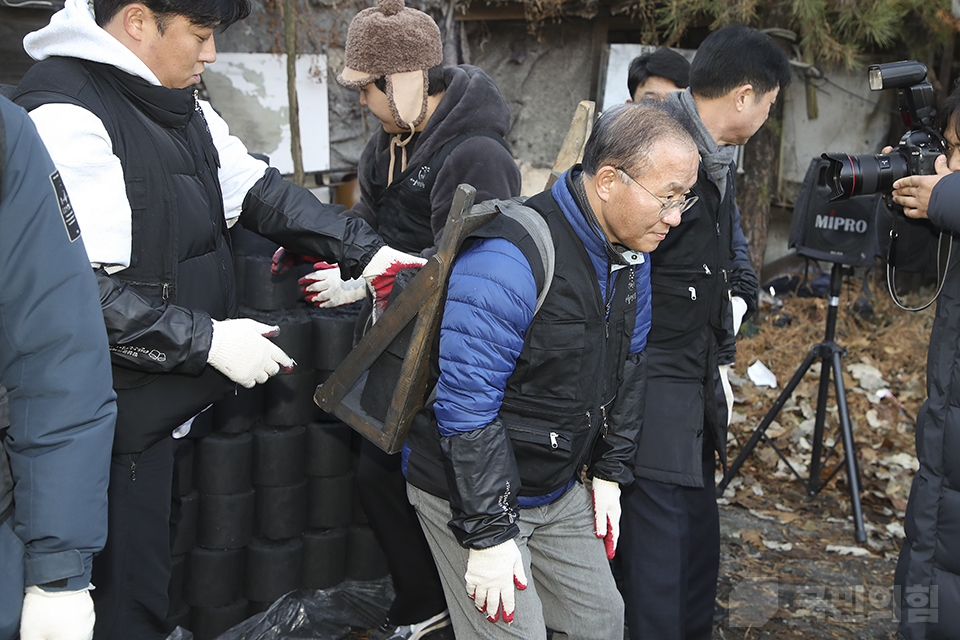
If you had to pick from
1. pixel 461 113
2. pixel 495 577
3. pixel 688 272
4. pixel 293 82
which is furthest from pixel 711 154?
pixel 293 82

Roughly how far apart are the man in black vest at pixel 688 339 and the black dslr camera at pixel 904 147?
0.37 metres

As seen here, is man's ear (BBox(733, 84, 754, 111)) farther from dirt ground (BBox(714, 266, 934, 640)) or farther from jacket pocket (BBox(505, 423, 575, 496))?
dirt ground (BBox(714, 266, 934, 640))

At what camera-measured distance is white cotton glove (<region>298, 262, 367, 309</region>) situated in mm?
3178

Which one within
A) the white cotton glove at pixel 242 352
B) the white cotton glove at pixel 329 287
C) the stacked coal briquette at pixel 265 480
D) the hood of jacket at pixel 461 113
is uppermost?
the hood of jacket at pixel 461 113

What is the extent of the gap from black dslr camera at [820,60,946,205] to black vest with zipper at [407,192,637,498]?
1243 mm

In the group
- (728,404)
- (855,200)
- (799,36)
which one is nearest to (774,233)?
(799,36)

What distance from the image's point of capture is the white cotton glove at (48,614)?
159 cm

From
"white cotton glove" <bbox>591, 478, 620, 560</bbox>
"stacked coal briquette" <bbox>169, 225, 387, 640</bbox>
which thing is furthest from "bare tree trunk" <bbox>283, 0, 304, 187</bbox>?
"white cotton glove" <bbox>591, 478, 620, 560</bbox>

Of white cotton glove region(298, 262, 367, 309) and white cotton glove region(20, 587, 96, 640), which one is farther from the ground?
white cotton glove region(298, 262, 367, 309)

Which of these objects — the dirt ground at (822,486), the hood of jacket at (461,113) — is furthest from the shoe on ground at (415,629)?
the hood of jacket at (461,113)

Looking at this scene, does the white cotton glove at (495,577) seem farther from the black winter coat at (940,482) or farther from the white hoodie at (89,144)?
the black winter coat at (940,482)

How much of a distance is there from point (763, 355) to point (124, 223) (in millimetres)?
5947

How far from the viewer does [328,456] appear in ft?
11.5

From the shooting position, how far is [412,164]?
3.27 meters
